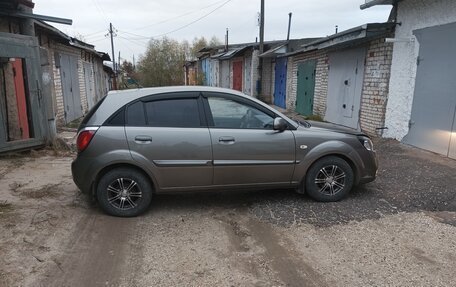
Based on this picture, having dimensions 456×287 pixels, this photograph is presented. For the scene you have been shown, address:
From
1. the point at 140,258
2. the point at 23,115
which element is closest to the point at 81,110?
the point at 23,115

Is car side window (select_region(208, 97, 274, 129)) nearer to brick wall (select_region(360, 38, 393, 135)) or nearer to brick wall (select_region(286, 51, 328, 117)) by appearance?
brick wall (select_region(360, 38, 393, 135))

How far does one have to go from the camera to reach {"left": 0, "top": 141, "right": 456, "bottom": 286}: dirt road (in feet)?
10.5

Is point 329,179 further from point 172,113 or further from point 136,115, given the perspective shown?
point 136,115

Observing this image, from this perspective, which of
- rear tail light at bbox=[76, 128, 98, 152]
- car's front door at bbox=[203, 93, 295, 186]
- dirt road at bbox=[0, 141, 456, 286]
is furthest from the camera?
car's front door at bbox=[203, 93, 295, 186]

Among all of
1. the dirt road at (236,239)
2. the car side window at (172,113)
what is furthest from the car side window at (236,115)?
the dirt road at (236,239)

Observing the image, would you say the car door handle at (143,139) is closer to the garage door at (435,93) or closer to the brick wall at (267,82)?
the garage door at (435,93)

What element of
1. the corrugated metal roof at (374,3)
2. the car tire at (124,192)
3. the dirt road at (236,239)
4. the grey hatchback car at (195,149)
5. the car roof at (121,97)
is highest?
the corrugated metal roof at (374,3)

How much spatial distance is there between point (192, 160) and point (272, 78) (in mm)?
18723

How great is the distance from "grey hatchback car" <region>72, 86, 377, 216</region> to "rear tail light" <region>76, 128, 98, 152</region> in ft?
0.04

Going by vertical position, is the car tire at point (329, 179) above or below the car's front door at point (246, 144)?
below

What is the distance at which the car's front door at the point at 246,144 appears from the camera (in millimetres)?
4543

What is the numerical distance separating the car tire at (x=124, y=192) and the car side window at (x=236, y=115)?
1200mm

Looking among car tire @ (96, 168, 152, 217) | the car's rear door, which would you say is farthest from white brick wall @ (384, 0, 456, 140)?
car tire @ (96, 168, 152, 217)

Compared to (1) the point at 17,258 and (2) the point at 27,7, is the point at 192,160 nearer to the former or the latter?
(1) the point at 17,258
